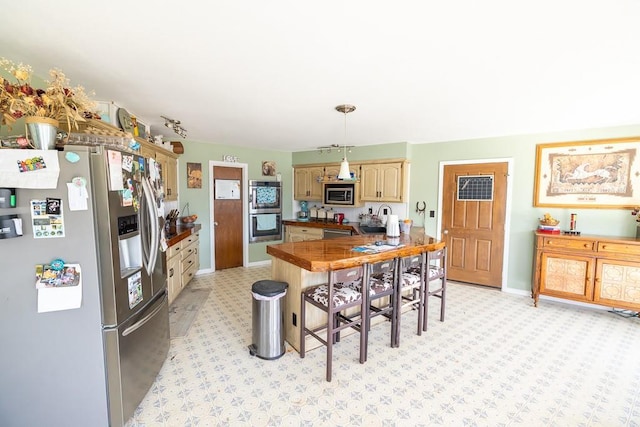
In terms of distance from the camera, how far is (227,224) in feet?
17.5

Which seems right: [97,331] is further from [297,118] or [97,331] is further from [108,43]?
[297,118]

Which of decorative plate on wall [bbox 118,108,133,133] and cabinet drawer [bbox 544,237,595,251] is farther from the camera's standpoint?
cabinet drawer [bbox 544,237,595,251]

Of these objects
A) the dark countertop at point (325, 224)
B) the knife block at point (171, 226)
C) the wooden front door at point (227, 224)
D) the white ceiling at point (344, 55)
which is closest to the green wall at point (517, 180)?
the white ceiling at point (344, 55)

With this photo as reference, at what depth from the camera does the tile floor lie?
193cm

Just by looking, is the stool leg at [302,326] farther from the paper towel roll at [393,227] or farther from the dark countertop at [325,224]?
the dark countertop at [325,224]

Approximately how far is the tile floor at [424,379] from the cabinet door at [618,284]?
0.28 m

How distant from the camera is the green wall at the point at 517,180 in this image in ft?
11.9

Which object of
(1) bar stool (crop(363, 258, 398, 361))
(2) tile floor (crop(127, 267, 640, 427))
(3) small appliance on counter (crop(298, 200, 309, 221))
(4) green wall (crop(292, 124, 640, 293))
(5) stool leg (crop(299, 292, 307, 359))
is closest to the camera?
(2) tile floor (crop(127, 267, 640, 427))

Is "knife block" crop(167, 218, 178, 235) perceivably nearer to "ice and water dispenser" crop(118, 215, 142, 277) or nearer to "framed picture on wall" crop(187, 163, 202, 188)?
"framed picture on wall" crop(187, 163, 202, 188)

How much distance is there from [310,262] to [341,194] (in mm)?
3160

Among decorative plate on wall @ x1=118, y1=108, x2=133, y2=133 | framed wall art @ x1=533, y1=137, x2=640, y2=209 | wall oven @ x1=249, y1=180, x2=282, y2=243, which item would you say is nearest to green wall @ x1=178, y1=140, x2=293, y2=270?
wall oven @ x1=249, y1=180, x2=282, y2=243

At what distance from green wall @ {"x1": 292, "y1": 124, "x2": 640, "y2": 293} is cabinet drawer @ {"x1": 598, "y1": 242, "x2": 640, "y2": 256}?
48 centimetres

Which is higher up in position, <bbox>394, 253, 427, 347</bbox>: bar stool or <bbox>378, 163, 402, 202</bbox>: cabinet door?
<bbox>378, 163, 402, 202</bbox>: cabinet door

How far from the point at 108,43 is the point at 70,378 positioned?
1994 millimetres
